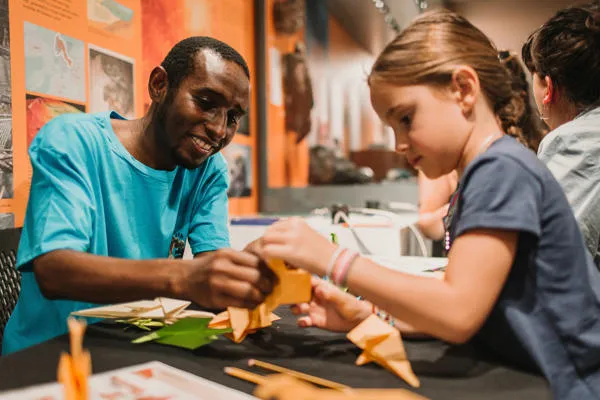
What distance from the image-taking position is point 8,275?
1266 millimetres

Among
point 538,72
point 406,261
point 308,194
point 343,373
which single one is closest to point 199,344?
point 343,373

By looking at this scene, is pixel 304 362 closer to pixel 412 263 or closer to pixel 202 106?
pixel 202 106

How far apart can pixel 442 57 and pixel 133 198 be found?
0.74 meters

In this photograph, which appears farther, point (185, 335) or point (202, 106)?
point (202, 106)

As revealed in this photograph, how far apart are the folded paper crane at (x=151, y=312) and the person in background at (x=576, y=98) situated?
101 cm

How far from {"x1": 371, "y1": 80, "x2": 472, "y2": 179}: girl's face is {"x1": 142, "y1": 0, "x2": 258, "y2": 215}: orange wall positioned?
131 cm

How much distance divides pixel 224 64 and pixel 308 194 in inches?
82.2

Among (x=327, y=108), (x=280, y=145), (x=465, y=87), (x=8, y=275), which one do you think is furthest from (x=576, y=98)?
(x=327, y=108)

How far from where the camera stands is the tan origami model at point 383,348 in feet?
1.99

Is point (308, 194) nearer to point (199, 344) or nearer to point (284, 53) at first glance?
point (284, 53)

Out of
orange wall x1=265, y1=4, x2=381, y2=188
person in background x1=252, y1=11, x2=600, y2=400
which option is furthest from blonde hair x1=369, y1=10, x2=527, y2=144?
orange wall x1=265, y1=4, x2=381, y2=188

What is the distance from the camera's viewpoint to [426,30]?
0.81m

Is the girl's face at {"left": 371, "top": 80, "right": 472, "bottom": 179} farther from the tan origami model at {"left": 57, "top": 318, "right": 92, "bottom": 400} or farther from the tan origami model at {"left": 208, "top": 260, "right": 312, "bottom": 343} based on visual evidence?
the tan origami model at {"left": 57, "top": 318, "right": 92, "bottom": 400}

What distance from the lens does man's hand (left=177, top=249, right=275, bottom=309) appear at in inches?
27.0
